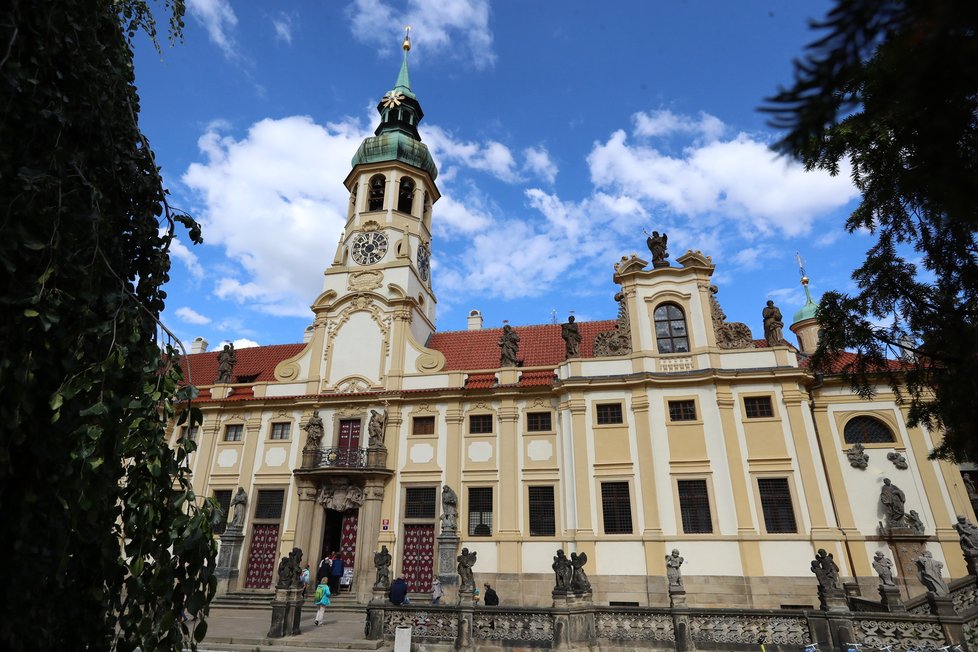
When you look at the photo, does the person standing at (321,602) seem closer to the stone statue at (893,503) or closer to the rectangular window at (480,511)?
the rectangular window at (480,511)

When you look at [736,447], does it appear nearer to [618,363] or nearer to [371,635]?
[618,363]

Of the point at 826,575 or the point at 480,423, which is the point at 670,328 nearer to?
the point at 480,423

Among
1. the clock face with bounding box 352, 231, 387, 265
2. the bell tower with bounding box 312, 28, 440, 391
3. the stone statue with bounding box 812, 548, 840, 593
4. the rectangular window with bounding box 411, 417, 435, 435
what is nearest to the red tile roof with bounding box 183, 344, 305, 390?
the bell tower with bounding box 312, 28, 440, 391

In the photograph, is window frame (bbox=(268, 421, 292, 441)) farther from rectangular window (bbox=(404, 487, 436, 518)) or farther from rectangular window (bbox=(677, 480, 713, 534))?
rectangular window (bbox=(677, 480, 713, 534))

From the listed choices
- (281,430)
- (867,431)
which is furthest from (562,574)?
(281,430)

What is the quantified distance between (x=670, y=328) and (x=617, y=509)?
734 centimetres

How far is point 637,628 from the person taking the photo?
11891mm

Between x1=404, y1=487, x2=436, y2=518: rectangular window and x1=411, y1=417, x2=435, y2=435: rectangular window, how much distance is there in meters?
2.24

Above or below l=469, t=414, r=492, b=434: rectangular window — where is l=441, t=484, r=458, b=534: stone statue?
below

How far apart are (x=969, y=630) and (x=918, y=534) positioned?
24.2 feet

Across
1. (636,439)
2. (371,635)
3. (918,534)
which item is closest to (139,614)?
(371,635)

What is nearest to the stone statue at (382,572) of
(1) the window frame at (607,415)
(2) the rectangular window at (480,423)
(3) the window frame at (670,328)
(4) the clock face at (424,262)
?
(2) the rectangular window at (480,423)

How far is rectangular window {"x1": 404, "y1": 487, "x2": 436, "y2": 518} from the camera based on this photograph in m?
21.3

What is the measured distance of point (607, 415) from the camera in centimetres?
2091
